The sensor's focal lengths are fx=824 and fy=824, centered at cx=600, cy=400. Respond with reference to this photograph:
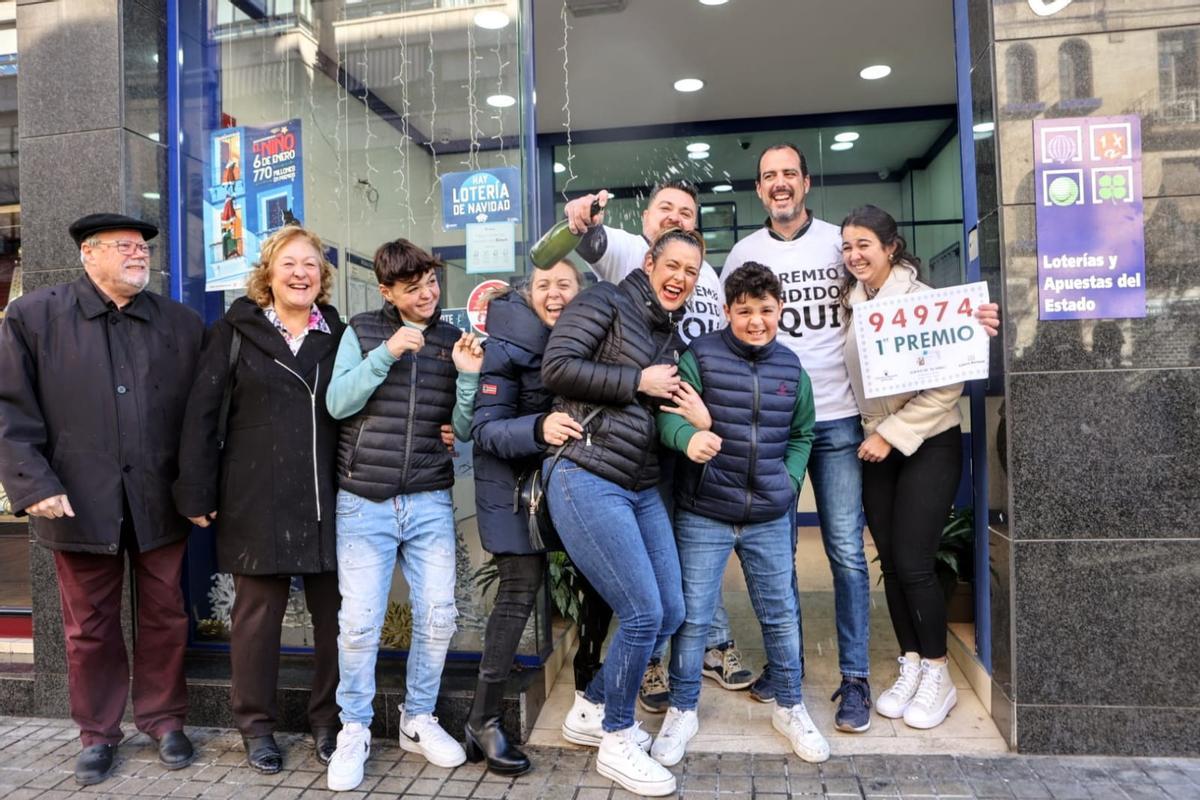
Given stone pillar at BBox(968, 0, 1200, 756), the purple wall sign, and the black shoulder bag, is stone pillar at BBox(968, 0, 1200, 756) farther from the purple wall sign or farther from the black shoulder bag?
the black shoulder bag

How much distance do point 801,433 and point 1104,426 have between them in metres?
1.17

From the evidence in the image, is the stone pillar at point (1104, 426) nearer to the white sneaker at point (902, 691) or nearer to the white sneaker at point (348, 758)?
the white sneaker at point (902, 691)

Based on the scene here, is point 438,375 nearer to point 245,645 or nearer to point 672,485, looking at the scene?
point 672,485

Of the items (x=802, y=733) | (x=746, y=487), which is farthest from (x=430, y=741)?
(x=746, y=487)

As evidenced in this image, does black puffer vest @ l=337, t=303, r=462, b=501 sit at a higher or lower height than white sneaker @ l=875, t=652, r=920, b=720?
higher

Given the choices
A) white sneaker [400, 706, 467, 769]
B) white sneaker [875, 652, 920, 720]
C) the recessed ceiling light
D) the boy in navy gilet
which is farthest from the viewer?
the recessed ceiling light

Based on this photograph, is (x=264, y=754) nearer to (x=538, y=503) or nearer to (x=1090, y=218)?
(x=538, y=503)

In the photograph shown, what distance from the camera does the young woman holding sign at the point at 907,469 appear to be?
338cm

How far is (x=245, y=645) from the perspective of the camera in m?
3.31

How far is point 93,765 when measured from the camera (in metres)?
3.30

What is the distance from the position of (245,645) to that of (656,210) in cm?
245

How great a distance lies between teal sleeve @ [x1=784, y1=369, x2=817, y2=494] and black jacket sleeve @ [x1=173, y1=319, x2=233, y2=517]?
2.27 metres

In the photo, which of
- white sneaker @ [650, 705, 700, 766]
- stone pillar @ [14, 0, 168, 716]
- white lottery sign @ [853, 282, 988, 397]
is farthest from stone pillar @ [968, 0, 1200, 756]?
stone pillar @ [14, 0, 168, 716]

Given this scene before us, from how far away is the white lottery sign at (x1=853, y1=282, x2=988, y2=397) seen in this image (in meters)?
3.26
